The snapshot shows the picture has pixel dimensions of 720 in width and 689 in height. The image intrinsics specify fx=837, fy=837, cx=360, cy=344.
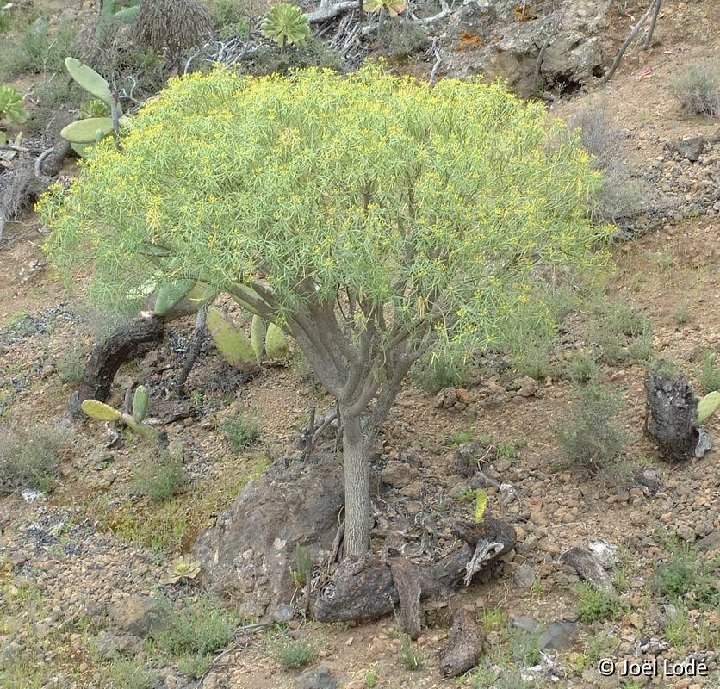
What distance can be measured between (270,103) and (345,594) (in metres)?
3.11

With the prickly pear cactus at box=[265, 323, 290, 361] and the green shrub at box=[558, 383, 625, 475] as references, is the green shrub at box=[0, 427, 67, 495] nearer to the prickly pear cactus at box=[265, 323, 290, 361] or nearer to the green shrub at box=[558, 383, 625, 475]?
the prickly pear cactus at box=[265, 323, 290, 361]

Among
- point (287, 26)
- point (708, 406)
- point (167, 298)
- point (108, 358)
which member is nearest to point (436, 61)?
point (287, 26)

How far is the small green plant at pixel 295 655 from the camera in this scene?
16.8 feet

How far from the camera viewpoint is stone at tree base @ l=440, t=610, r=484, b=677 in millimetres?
4820

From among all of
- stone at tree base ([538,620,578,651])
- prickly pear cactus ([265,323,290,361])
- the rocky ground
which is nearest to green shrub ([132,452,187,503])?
the rocky ground

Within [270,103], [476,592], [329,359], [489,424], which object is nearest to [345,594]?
[476,592]

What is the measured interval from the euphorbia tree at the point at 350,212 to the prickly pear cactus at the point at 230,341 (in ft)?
7.99

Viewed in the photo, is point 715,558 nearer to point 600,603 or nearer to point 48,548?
point 600,603

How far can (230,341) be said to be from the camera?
789cm

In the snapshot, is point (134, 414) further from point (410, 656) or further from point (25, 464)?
point (410, 656)

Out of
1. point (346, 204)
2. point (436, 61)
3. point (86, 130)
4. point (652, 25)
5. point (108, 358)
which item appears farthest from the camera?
point (436, 61)

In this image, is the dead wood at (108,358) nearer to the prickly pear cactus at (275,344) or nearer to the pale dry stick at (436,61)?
the prickly pear cactus at (275,344)

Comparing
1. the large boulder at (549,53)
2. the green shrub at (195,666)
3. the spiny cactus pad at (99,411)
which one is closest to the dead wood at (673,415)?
the green shrub at (195,666)

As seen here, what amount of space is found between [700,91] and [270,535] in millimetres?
7171
